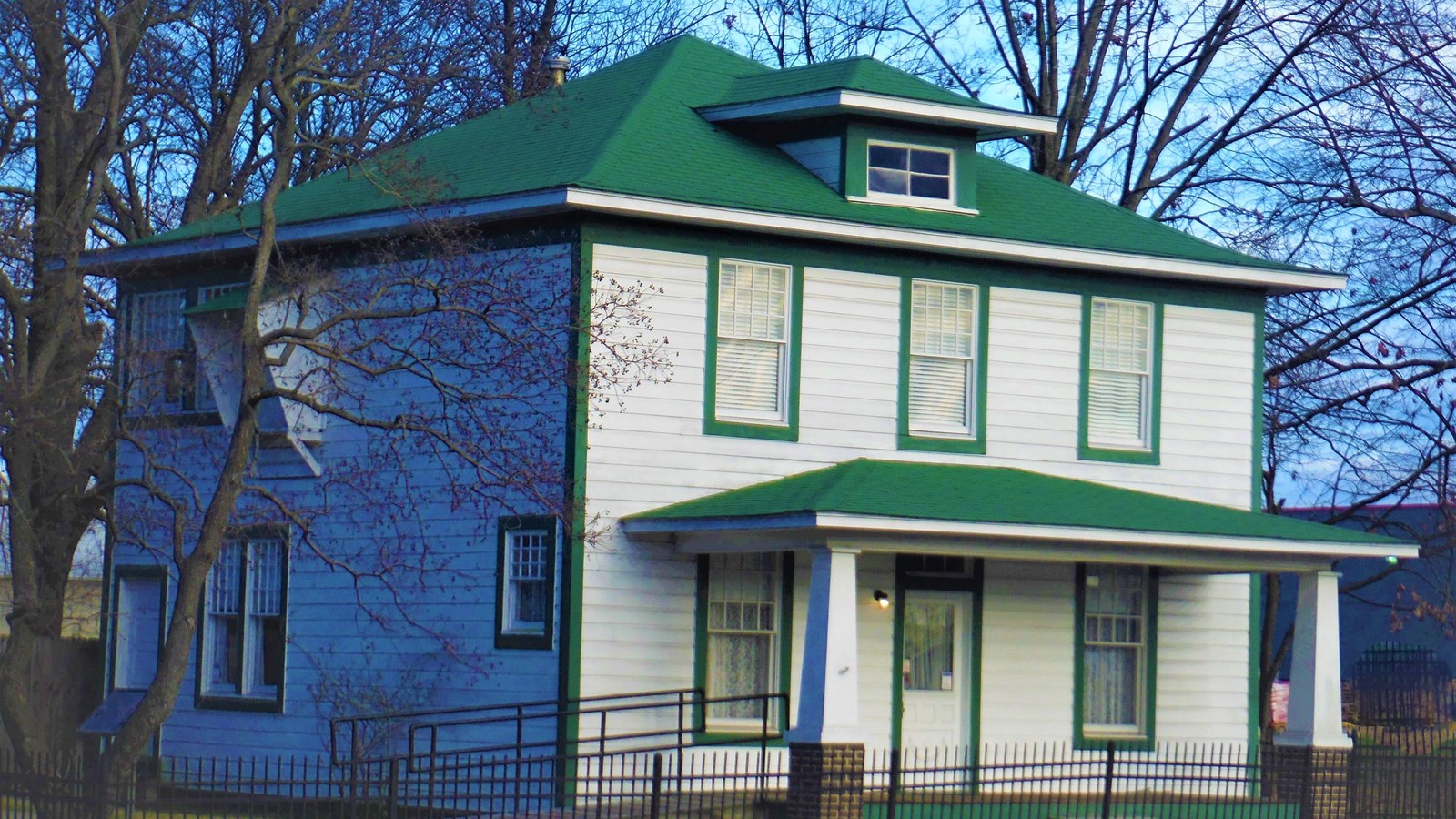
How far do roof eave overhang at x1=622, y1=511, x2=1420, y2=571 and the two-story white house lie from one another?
0.15ft

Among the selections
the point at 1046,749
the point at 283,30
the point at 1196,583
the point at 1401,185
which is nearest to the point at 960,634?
the point at 1046,749

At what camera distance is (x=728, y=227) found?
22469mm

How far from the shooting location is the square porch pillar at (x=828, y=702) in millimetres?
20266

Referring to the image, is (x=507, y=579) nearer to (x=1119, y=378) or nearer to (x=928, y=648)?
(x=928, y=648)

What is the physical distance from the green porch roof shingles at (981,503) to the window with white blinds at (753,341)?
2.83ft

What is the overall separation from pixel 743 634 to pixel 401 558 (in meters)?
3.77

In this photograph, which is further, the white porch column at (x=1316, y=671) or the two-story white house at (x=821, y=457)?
the white porch column at (x=1316, y=671)

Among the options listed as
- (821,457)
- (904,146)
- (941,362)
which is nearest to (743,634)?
(821,457)

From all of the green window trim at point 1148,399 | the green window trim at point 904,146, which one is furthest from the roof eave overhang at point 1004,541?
the green window trim at point 904,146

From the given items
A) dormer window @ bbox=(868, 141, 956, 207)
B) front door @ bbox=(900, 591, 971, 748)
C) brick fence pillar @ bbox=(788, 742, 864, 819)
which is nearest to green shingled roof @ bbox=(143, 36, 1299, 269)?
dormer window @ bbox=(868, 141, 956, 207)

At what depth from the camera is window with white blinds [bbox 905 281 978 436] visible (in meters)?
23.9

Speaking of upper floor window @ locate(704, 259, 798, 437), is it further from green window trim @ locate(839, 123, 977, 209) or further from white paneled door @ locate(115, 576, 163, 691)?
white paneled door @ locate(115, 576, 163, 691)

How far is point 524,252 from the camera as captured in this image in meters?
22.4

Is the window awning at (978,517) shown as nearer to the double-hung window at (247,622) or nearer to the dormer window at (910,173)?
the dormer window at (910,173)
